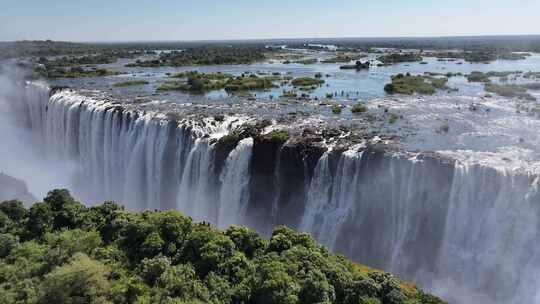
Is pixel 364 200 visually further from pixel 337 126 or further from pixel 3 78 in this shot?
pixel 3 78

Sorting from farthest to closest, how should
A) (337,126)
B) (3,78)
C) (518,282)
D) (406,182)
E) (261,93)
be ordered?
(3,78)
(261,93)
(337,126)
(406,182)
(518,282)

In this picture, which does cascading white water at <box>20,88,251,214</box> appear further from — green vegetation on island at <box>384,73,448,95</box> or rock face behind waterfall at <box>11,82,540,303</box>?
green vegetation on island at <box>384,73,448,95</box>

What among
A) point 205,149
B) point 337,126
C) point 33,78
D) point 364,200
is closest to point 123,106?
point 205,149

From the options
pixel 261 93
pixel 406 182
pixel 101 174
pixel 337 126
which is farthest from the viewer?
pixel 261 93

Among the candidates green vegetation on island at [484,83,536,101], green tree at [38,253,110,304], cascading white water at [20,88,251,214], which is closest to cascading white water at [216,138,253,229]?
cascading white water at [20,88,251,214]

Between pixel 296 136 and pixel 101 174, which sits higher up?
pixel 296 136

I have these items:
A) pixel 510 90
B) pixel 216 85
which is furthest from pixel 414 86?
pixel 216 85
